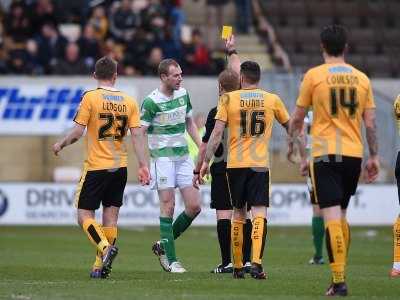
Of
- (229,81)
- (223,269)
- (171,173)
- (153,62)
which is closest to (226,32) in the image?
(229,81)

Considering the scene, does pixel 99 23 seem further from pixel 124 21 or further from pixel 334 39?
pixel 334 39

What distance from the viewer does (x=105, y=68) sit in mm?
13500

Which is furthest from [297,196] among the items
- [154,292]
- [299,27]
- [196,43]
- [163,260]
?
[154,292]

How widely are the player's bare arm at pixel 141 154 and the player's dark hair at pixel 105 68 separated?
70 cm

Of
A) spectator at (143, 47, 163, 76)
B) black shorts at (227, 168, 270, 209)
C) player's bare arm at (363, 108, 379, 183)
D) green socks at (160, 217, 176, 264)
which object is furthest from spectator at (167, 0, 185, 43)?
player's bare arm at (363, 108, 379, 183)

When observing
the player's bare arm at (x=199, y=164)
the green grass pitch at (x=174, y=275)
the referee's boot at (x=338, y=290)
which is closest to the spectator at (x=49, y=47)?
the green grass pitch at (x=174, y=275)

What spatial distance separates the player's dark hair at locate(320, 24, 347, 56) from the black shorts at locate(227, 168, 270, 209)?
A: 95.2 inches

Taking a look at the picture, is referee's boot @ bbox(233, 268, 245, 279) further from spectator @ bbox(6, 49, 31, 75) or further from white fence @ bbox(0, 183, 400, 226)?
spectator @ bbox(6, 49, 31, 75)

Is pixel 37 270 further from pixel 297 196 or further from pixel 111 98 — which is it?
pixel 297 196

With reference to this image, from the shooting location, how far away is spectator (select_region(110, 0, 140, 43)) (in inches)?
1184

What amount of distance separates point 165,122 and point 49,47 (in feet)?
48.5

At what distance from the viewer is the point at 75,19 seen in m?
31.4

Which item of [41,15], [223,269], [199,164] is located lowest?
[223,269]

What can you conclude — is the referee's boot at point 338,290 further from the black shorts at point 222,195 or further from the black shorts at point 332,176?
the black shorts at point 222,195
